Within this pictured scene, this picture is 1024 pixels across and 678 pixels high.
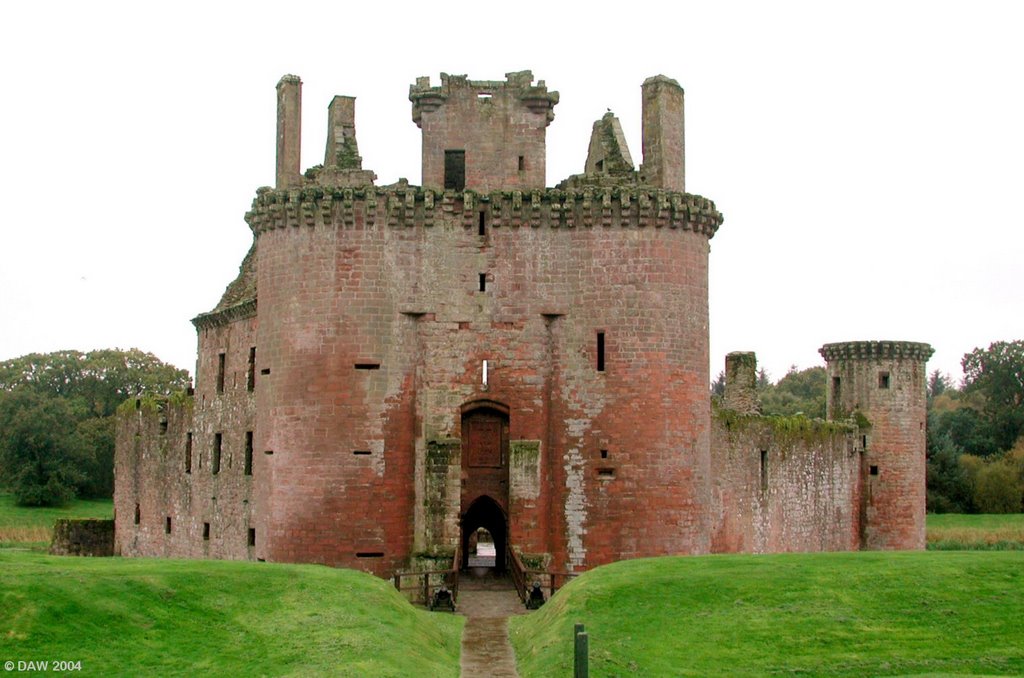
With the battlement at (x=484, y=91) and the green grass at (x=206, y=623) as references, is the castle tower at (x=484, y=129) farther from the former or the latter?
the green grass at (x=206, y=623)

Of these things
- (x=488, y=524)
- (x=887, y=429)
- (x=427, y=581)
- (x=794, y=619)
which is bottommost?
(x=427, y=581)

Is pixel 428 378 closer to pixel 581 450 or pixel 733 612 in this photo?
pixel 581 450

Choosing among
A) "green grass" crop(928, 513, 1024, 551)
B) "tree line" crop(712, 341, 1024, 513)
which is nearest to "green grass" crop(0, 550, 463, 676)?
"green grass" crop(928, 513, 1024, 551)

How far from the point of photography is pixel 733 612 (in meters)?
20.0

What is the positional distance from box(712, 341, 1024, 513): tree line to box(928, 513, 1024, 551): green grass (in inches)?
73.8

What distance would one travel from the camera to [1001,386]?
95.8m

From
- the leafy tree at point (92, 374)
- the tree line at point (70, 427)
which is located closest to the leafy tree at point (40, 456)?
the tree line at point (70, 427)

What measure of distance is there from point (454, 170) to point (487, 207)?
1953mm

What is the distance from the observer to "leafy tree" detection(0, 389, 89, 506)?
271 ft

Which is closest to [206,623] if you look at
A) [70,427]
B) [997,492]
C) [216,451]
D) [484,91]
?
[484,91]

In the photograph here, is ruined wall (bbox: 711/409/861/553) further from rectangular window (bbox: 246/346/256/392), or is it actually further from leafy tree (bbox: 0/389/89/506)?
leafy tree (bbox: 0/389/89/506)

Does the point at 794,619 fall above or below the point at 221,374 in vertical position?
below

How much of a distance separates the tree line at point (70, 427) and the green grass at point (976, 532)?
45266 millimetres

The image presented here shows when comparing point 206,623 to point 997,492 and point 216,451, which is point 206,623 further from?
point 997,492
